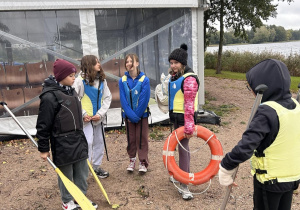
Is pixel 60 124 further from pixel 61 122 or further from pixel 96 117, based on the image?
pixel 96 117

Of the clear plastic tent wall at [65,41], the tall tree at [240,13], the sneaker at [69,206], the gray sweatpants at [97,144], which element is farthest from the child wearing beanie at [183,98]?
the tall tree at [240,13]

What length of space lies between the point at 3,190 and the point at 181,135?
103 inches

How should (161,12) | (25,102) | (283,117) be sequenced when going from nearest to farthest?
(283,117), (25,102), (161,12)

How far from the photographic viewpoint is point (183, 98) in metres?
3.34

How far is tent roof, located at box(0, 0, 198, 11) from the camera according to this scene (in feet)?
17.6

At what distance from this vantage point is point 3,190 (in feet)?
12.4

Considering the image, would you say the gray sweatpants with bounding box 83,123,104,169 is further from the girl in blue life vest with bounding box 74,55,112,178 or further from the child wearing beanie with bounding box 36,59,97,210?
the child wearing beanie with bounding box 36,59,97,210

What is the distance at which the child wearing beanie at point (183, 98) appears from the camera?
3.20 m

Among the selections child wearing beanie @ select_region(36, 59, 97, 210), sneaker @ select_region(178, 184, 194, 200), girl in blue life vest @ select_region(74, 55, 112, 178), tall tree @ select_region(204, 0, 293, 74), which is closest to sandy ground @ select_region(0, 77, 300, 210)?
sneaker @ select_region(178, 184, 194, 200)

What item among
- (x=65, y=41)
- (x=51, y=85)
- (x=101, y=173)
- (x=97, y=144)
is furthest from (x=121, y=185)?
(x=65, y=41)

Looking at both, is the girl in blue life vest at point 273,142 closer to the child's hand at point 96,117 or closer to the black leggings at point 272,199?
the black leggings at point 272,199

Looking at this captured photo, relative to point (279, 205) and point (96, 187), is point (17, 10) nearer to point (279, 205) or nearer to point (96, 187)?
point (96, 187)

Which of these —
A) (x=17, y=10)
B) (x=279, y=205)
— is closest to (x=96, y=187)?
(x=279, y=205)

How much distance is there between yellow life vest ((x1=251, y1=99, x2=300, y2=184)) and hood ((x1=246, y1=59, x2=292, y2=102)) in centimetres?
9
